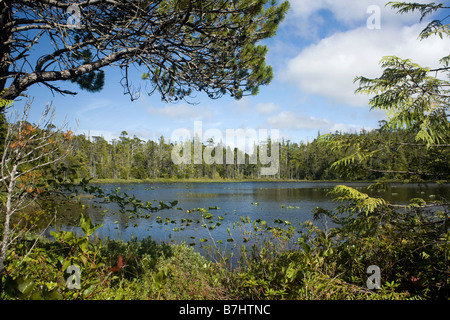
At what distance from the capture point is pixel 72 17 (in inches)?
164

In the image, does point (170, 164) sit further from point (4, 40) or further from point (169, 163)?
point (4, 40)

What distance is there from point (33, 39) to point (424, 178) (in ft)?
25.5

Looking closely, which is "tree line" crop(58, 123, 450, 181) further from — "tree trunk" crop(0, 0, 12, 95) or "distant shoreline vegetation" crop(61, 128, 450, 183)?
"tree trunk" crop(0, 0, 12, 95)

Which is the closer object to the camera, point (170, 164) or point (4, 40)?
point (4, 40)

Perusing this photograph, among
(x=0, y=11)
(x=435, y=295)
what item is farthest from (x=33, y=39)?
(x=435, y=295)

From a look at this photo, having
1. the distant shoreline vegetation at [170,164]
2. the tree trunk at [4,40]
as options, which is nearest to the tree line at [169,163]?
the distant shoreline vegetation at [170,164]

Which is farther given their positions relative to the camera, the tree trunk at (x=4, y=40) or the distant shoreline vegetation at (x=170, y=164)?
the distant shoreline vegetation at (x=170, y=164)

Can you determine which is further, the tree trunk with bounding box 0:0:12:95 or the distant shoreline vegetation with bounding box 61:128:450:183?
the distant shoreline vegetation with bounding box 61:128:450:183

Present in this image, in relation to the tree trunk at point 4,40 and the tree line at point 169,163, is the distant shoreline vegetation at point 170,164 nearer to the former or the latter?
the tree line at point 169,163

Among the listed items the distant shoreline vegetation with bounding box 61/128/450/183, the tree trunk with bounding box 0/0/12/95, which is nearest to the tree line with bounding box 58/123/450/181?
the distant shoreline vegetation with bounding box 61/128/450/183

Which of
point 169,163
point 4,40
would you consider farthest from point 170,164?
point 4,40
